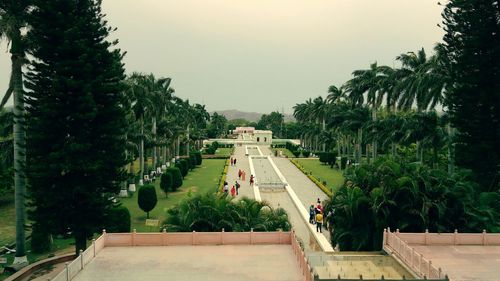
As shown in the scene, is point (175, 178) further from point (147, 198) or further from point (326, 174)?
point (326, 174)

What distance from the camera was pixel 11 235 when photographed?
25953mm

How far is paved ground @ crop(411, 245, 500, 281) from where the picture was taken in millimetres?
13655

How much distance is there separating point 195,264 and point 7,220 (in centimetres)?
1977

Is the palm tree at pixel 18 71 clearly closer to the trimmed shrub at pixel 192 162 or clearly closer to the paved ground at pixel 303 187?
the paved ground at pixel 303 187

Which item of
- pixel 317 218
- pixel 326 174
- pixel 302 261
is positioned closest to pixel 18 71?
pixel 302 261

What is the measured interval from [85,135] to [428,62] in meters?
26.0

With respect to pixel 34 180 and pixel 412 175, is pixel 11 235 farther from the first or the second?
pixel 412 175

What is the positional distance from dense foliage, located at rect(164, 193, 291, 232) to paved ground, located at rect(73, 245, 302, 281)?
13.0 ft

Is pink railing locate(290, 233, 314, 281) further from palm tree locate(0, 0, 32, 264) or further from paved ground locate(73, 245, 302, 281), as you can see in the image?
palm tree locate(0, 0, 32, 264)

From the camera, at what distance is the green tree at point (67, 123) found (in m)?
21.8

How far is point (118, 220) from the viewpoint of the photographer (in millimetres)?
23984

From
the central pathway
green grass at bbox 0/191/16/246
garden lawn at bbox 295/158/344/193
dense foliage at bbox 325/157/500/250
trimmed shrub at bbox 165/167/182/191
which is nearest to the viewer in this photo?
dense foliage at bbox 325/157/500/250

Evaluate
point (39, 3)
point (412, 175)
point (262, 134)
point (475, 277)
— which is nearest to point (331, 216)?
point (412, 175)

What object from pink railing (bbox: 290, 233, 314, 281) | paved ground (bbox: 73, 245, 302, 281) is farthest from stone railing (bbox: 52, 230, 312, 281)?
pink railing (bbox: 290, 233, 314, 281)
